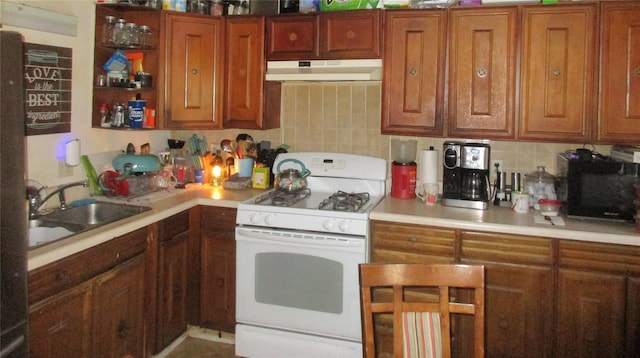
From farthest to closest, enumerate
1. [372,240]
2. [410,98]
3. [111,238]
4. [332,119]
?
[332,119] → [410,98] → [372,240] → [111,238]

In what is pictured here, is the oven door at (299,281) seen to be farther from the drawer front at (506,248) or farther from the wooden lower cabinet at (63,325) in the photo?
the wooden lower cabinet at (63,325)

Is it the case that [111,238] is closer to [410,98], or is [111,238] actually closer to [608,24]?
[410,98]

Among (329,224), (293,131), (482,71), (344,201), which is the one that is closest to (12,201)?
(329,224)

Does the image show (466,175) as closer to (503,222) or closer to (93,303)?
(503,222)

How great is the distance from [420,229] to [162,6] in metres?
2.00

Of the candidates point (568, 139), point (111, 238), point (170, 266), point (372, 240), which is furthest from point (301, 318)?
point (568, 139)

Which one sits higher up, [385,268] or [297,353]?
[385,268]

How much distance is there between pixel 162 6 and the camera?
2934 millimetres

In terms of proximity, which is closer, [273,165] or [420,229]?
[420,229]

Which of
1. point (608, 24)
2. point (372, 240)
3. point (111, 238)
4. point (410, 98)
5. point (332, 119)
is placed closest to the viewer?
point (111, 238)

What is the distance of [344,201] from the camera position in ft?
8.96

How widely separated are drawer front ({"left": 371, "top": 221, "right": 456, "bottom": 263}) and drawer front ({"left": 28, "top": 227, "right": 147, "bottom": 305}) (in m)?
1.21

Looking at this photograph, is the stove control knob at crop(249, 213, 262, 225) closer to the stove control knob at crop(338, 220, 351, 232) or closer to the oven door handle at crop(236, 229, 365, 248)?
the oven door handle at crop(236, 229, 365, 248)

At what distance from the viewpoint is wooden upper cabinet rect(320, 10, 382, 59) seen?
2.80m
